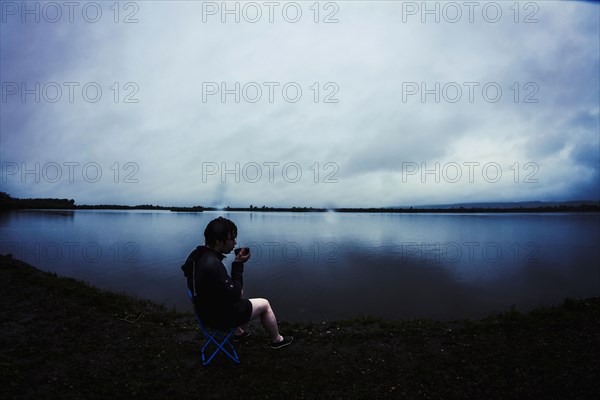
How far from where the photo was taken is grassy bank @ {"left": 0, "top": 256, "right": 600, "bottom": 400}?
484 cm

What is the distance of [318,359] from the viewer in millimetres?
5875

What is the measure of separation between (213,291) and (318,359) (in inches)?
101

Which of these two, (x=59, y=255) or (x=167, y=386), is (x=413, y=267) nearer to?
(x=167, y=386)

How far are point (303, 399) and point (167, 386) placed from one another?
2314 millimetres

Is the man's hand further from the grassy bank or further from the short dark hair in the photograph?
the grassy bank

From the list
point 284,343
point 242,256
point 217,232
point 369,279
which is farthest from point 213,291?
point 369,279

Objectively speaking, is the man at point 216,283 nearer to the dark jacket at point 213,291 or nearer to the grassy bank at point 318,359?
the dark jacket at point 213,291

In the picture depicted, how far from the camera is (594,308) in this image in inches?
321

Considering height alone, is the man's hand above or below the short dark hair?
below

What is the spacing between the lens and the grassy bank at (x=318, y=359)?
15.9 feet

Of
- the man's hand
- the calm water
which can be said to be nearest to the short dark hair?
the man's hand

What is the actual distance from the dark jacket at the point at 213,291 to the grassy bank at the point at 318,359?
3.40 feet

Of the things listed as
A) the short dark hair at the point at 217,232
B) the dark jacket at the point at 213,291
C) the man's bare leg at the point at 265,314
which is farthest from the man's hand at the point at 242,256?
the man's bare leg at the point at 265,314

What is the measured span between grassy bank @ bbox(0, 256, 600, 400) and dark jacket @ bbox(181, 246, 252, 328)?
1.04m
